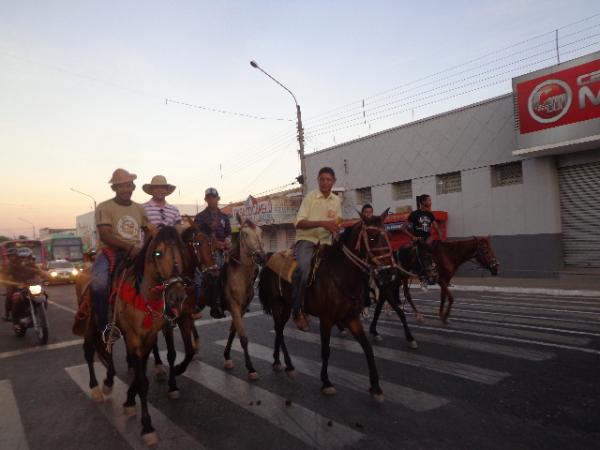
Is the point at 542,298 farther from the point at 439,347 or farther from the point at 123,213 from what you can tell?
the point at 123,213

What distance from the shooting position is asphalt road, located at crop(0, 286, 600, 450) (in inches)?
163

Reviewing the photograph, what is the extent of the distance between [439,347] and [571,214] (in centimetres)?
1443

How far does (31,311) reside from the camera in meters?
9.66

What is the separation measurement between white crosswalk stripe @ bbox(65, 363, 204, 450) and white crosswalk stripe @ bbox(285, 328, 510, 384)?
344cm

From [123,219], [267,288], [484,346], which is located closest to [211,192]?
[267,288]

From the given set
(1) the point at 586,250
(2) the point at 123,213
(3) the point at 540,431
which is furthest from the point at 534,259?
(2) the point at 123,213

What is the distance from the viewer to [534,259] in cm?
1897

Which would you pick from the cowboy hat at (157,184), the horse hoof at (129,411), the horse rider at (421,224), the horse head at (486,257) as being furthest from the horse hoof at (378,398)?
the horse head at (486,257)

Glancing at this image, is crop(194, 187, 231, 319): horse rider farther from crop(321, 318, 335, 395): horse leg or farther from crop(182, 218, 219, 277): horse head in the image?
crop(321, 318, 335, 395): horse leg

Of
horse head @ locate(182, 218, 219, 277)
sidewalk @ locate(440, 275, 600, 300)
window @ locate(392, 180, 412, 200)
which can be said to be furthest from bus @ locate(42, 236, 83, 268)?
horse head @ locate(182, 218, 219, 277)

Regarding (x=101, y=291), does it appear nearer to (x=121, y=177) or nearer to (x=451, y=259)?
(x=121, y=177)

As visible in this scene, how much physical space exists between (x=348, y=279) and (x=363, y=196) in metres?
22.5

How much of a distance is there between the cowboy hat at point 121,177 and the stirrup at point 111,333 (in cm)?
177

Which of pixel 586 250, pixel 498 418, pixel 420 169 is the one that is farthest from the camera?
pixel 420 169
